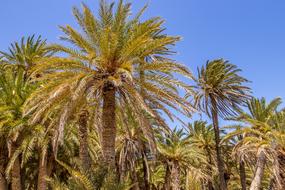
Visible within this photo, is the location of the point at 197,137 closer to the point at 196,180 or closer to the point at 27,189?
the point at 196,180

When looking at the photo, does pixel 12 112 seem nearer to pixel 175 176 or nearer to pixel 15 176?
pixel 15 176

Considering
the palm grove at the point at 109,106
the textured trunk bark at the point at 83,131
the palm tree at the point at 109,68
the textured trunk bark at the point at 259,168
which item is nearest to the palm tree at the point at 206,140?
the palm grove at the point at 109,106

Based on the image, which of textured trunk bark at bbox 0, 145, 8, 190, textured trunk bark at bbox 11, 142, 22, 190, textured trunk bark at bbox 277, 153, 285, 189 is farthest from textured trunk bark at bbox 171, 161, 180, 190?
textured trunk bark at bbox 0, 145, 8, 190

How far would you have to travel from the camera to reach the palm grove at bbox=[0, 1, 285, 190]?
11.9 meters

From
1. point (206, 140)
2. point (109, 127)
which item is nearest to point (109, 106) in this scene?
point (109, 127)

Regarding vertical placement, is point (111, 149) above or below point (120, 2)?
below

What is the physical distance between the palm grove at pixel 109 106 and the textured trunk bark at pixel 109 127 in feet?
0.12

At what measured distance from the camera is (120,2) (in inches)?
516

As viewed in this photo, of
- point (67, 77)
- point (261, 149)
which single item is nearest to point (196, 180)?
point (261, 149)

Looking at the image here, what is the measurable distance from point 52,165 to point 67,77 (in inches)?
413

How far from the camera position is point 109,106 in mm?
12500

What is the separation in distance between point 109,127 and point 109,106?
0.83 meters

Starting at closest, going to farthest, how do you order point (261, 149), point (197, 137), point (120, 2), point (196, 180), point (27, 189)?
point (120, 2), point (261, 149), point (196, 180), point (27, 189), point (197, 137)

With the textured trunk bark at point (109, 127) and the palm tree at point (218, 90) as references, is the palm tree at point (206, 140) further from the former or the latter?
the textured trunk bark at point (109, 127)
